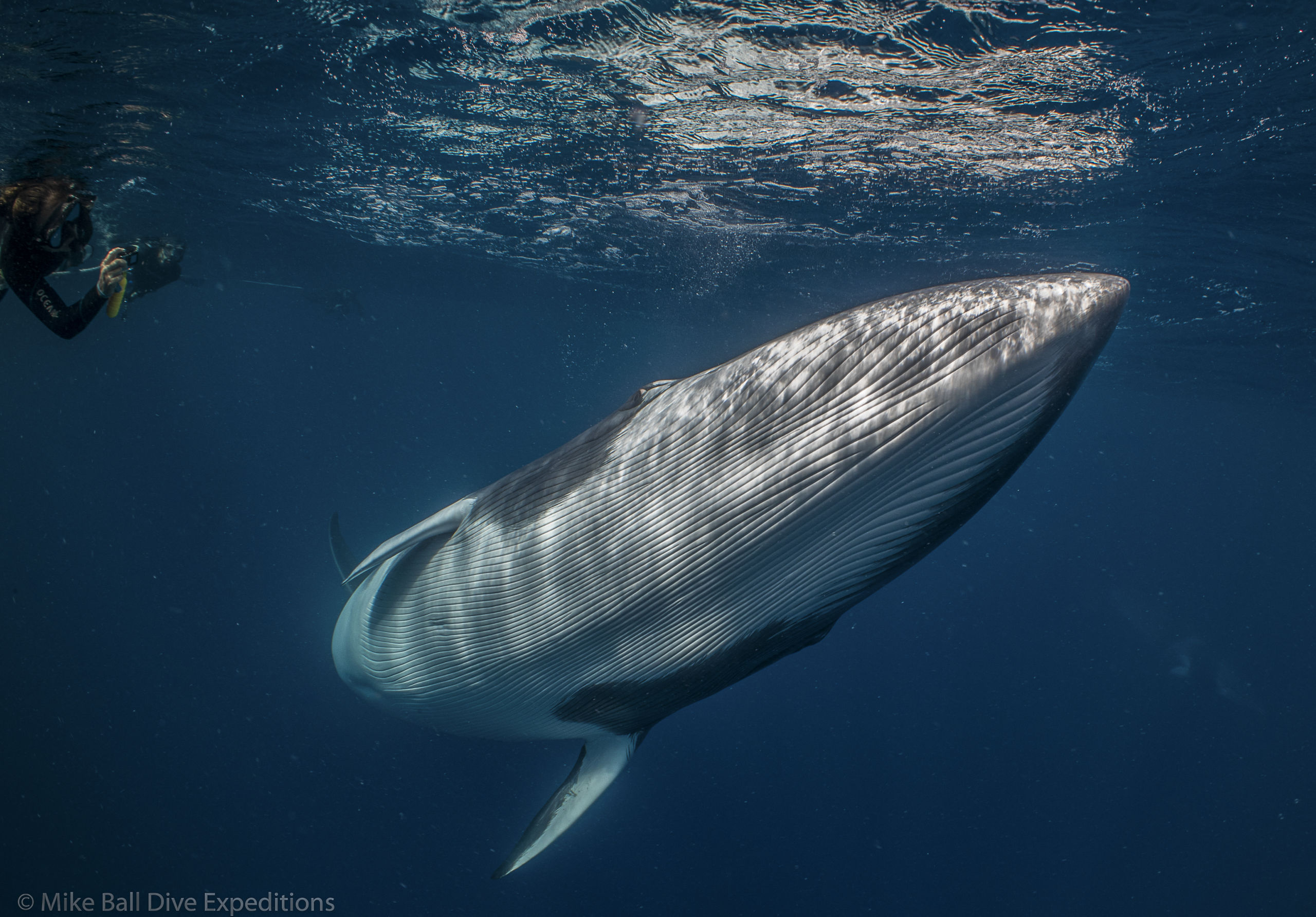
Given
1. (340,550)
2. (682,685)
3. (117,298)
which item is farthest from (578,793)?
(117,298)

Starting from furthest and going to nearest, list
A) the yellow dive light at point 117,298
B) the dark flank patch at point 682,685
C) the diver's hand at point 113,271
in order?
the diver's hand at point 113,271 < the yellow dive light at point 117,298 < the dark flank patch at point 682,685

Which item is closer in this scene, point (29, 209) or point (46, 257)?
point (46, 257)

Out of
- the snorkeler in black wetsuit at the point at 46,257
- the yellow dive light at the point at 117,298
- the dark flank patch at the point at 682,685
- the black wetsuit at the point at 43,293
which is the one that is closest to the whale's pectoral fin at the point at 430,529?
the dark flank patch at the point at 682,685

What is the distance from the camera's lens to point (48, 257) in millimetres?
7691

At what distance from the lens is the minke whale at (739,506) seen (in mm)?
1837

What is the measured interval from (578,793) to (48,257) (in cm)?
869

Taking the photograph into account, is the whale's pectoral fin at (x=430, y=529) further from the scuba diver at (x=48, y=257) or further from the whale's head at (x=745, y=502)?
the scuba diver at (x=48, y=257)

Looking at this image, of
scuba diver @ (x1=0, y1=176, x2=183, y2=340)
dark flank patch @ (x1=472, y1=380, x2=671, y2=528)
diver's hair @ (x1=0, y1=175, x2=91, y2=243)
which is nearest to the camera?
dark flank patch @ (x1=472, y1=380, x2=671, y2=528)

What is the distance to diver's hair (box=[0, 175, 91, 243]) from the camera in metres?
7.73

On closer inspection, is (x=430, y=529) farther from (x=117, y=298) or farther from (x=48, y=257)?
→ (x=48, y=257)

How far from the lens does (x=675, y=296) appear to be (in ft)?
103

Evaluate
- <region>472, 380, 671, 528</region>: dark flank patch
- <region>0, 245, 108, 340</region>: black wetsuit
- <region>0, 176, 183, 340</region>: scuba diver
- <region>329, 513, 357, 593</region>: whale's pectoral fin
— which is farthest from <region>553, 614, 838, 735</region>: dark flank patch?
<region>0, 245, 108, 340</region>: black wetsuit

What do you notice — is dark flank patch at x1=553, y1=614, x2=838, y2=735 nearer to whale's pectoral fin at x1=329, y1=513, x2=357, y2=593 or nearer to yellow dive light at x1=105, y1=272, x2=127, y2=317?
whale's pectoral fin at x1=329, y1=513, x2=357, y2=593

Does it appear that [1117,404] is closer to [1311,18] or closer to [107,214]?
[1311,18]
